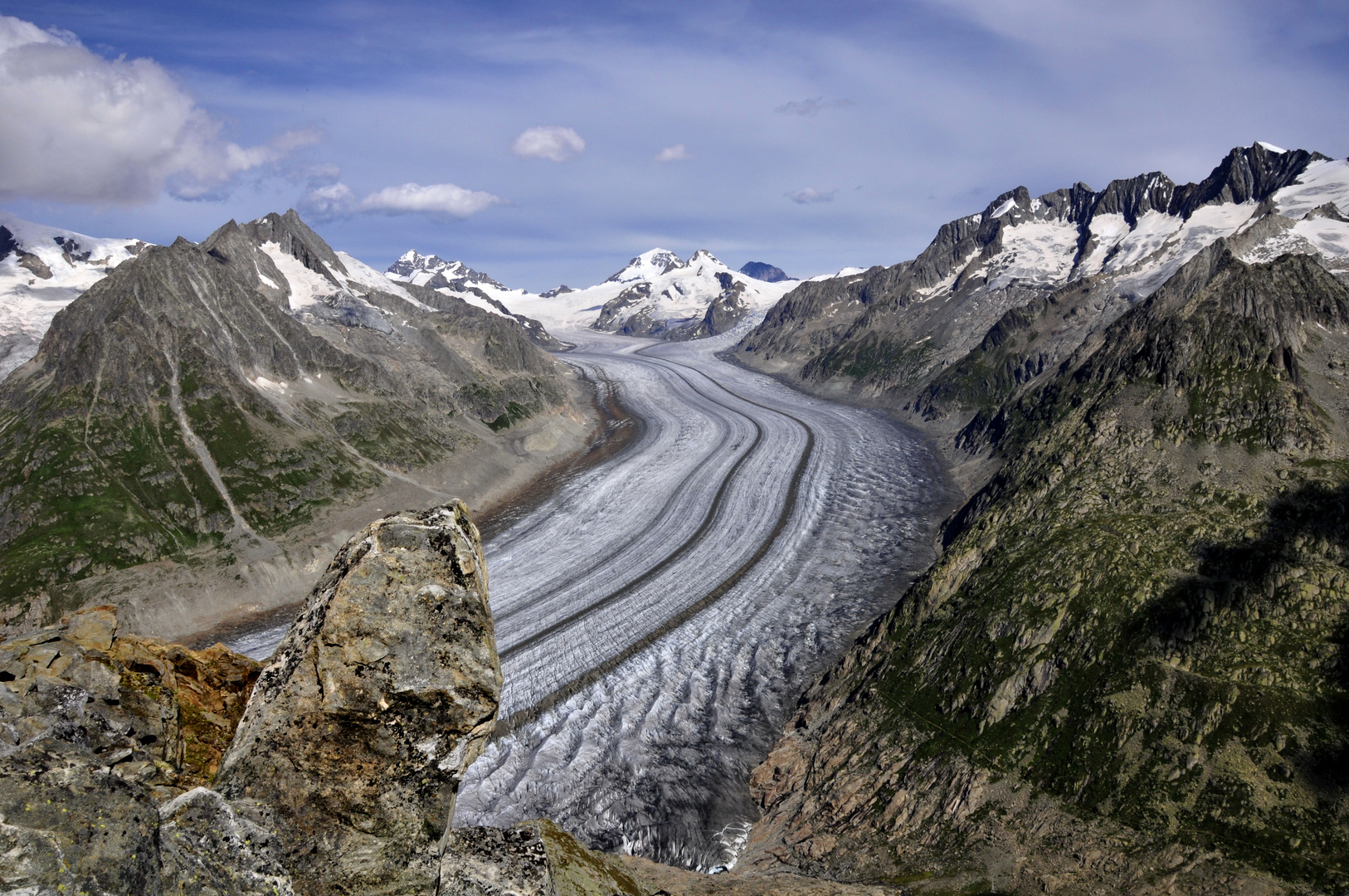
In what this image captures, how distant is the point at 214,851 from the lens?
7375 mm

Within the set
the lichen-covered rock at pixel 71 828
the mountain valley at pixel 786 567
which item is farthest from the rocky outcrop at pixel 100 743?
the mountain valley at pixel 786 567

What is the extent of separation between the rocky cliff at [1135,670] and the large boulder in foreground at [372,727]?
18.6 meters

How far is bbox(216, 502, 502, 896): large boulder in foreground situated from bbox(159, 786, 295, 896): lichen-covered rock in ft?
0.66

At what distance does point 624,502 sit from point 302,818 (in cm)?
5790

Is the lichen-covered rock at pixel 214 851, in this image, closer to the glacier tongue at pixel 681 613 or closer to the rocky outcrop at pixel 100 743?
the rocky outcrop at pixel 100 743

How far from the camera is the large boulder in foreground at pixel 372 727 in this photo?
8219 millimetres

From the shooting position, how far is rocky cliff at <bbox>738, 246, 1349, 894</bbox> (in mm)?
21125

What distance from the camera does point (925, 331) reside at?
123 metres

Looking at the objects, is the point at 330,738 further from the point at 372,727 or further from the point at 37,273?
the point at 37,273

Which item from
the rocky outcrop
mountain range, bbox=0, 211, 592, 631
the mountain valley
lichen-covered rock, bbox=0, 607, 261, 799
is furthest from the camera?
mountain range, bbox=0, 211, 592, 631

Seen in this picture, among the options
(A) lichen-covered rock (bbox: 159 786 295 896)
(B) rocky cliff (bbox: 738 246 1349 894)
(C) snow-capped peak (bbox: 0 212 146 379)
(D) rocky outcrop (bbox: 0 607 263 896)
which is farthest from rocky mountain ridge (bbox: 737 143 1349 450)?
(C) snow-capped peak (bbox: 0 212 146 379)

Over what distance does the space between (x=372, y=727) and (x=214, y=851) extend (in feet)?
5.88

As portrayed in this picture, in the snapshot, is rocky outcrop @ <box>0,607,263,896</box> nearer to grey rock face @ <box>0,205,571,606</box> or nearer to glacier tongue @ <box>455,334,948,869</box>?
glacier tongue @ <box>455,334,948,869</box>

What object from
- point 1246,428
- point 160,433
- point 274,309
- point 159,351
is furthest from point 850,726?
point 274,309
